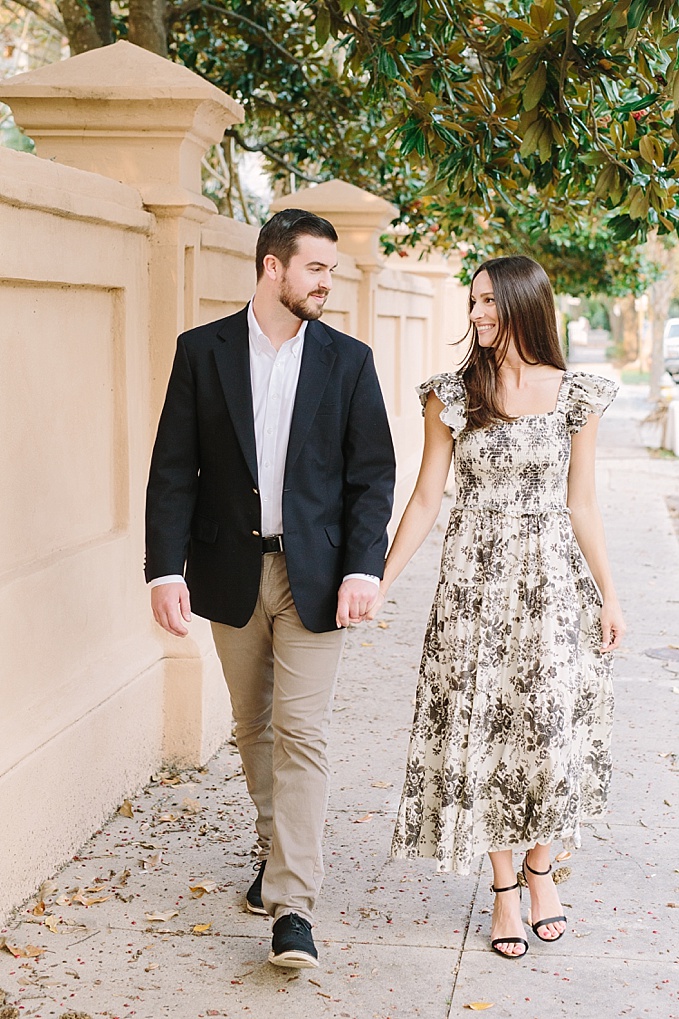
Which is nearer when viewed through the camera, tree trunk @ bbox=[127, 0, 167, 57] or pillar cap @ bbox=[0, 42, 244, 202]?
pillar cap @ bbox=[0, 42, 244, 202]

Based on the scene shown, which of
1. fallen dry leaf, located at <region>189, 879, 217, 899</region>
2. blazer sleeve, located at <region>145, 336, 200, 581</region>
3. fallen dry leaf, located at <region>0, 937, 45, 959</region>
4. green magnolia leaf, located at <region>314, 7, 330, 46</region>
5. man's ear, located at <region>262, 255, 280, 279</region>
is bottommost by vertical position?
fallen dry leaf, located at <region>189, 879, 217, 899</region>

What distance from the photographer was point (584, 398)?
378cm

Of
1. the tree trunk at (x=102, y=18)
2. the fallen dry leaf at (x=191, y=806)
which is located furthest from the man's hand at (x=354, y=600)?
the tree trunk at (x=102, y=18)

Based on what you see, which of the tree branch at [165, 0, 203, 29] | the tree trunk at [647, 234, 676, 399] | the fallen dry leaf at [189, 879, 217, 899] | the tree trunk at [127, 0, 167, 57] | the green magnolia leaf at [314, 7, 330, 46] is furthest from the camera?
the tree trunk at [647, 234, 676, 399]

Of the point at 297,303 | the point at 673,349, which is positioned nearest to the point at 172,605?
the point at 297,303

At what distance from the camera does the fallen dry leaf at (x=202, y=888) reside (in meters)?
4.15

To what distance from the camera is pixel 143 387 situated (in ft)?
17.4

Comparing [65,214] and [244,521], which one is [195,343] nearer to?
[244,521]

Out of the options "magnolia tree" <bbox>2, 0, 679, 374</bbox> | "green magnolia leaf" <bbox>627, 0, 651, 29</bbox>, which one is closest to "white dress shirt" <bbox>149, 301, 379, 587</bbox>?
"green magnolia leaf" <bbox>627, 0, 651, 29</bbox>

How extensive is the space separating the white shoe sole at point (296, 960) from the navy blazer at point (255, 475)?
0.90 metres

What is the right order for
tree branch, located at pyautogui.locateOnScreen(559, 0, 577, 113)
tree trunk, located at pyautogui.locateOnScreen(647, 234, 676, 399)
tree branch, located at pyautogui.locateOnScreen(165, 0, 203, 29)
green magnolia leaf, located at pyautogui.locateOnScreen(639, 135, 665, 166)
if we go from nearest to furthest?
tree branch, located at pyautogui.locateOnScreen(559, 0, 577, 113) → green magnolia leaf, located at pyautogui.locateOnScreen(639, 135, 665, 166) → tree branch, located at pyautogui.locateOnScreen(165, 0, 203, 29) → tree trunk, located at pyautogui.locateOnScreen(647, 234, 676, 399)

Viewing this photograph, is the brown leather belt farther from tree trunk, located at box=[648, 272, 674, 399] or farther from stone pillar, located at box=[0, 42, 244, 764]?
tree trunk, located at box=[648, 272, 674, 399]

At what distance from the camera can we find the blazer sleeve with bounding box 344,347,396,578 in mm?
3654

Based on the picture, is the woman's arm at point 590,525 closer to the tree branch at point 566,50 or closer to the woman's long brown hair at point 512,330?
the woman's long brown hair at point 512,330
